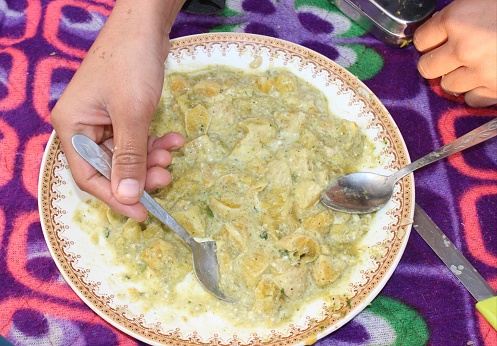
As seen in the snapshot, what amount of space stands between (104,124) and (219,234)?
0.54 meters

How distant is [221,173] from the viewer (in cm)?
191

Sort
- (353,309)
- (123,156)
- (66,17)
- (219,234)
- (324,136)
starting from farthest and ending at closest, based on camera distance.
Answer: (66,17) < (324,136) < (219,234) < (353,309) < (123,156)

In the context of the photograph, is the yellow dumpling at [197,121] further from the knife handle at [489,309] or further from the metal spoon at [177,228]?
the knife handle at [489,309]

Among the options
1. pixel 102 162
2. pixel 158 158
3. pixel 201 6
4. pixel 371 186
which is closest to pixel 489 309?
pixel 371 186

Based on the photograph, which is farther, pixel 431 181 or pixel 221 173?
pixel 431 181

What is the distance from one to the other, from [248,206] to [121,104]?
1.87ft

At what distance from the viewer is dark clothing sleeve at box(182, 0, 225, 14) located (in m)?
2.40

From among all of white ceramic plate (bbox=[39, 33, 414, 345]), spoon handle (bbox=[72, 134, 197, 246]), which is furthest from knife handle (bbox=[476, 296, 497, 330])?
spoon handle (bbox=[72, 134, 197, 246])

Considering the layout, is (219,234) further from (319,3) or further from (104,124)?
(319,3)

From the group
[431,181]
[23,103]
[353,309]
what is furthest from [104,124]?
[431,181]

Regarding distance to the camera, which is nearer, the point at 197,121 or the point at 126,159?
the point at 126,159

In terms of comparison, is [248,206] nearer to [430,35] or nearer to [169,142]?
[169,142]

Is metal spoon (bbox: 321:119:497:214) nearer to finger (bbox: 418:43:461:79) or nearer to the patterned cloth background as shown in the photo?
the patterned cloth background

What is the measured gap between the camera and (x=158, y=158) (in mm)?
1819
